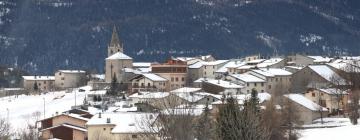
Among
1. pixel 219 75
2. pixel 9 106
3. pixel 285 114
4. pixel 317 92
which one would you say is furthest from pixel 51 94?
pixel 285 114

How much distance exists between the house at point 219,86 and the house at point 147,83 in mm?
5843

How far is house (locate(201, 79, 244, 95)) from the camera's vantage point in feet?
273

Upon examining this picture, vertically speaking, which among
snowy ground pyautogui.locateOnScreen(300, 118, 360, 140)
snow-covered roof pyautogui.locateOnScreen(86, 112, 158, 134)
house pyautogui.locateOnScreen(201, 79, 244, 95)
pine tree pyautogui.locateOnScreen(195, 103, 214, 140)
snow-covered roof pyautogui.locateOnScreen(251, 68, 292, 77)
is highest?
snow-covered roof pyautogui.locateOnScreen(251, 68, 292, 77)

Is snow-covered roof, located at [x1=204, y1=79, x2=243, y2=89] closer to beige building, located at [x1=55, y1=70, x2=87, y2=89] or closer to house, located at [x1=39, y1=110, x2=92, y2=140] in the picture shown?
house, located at [x1=39, y1=110, x2=92, y2=140]

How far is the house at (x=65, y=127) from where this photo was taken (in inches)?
2459

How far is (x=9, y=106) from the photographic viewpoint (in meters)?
97.4

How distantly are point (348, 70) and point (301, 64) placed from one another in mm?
18035

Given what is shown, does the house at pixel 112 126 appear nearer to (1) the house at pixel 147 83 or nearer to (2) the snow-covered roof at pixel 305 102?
(2) the snow-covered roof at pixel 305 102

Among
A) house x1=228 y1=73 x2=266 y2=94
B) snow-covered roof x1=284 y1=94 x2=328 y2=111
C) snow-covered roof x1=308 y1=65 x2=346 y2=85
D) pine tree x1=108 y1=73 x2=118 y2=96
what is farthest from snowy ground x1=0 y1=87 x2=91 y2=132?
snow-covered roof x1=308 y1=65 x2=346 y2=85

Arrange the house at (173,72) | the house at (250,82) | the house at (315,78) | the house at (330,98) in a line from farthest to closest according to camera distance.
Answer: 1. the house at (173,72)
2. the house at (250,82)
3. the house at (315,78)
4. the house at (330,98)

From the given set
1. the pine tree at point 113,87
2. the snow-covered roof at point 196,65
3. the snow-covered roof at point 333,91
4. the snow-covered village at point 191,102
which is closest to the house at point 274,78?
the snow-covered village at point 191,102

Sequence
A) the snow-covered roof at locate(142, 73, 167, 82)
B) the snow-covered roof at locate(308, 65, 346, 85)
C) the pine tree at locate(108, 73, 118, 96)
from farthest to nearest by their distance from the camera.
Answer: the snow-covered roof at locate(142, 73, 167, 82)
the pine tree at locate(108, 73, 118, 96)
the snow-covered roof at locate(308, 65, 346, 85)

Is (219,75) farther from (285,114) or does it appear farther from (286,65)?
(285,114)

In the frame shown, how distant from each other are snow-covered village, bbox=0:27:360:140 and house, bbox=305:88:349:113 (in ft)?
0.28
